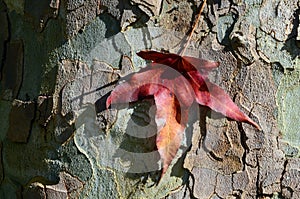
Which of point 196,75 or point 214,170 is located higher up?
point 196,75

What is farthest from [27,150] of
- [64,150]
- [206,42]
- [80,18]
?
[206,42]

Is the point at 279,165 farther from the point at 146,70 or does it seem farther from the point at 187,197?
the point at 146,70

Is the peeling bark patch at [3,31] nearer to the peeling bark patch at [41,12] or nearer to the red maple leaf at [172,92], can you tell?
the peeling bark patch at [41,12]

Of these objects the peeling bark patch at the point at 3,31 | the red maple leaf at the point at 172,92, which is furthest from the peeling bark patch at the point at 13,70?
the red maple leaf at the point at 172,92

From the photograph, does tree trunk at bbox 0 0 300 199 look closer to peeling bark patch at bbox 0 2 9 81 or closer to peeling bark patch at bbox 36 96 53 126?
peeling bark patch at bbox 36 96 53 126

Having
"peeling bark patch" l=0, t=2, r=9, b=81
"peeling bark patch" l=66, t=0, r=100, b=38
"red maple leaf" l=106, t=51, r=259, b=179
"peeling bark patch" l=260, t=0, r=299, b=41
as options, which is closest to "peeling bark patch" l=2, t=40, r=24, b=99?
"peeling bark patch" l=0, t=2, r=9, b=81

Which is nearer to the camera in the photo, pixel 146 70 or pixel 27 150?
pixel 146 70

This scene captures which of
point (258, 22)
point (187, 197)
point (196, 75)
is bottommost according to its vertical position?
point (187, 197)
